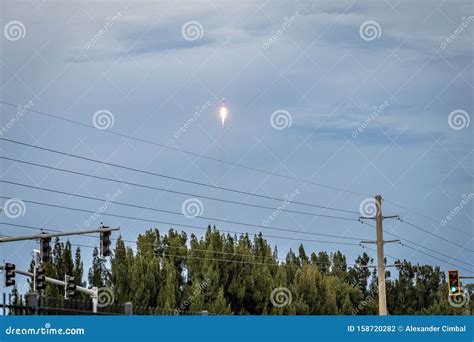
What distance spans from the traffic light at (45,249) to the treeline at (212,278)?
20351 mm

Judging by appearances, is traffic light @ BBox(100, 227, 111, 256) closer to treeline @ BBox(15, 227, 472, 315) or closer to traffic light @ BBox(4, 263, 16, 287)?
traffic light @ BBox(4, 263, 16, 287)

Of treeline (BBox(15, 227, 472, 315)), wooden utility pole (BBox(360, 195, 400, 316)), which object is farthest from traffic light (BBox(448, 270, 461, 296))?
treeline (BBox(15, 227, 472, 315))

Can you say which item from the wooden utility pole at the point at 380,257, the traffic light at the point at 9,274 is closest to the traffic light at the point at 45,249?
the traffic light at the point at 9,274

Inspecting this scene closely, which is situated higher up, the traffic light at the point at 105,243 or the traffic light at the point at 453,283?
the traffic light at the point at 105,243

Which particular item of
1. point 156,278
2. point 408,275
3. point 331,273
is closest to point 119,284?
point 156,278

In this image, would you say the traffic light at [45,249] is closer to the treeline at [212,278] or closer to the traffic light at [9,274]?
the traffic light at [9,274]

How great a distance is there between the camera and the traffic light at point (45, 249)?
31.7 meters

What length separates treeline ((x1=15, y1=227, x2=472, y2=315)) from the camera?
56.6 meters

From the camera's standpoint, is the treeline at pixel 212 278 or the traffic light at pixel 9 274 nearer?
the traffic light at pixel 9 274

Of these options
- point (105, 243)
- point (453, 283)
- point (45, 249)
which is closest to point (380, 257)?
point (453, 283)

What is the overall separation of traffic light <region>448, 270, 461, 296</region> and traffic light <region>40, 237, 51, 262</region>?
60.5ft
